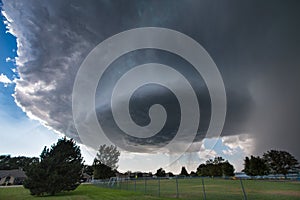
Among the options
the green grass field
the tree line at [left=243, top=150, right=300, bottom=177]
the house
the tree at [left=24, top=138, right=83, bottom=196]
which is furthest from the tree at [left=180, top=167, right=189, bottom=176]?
the tree at [left=24, top=138, right=83, bottom=196]

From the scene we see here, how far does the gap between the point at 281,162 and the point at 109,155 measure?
61882 mm

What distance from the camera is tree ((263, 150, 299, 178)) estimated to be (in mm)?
70375

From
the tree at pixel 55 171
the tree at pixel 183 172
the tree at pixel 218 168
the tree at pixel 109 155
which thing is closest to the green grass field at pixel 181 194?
the tree at pixel 55 171

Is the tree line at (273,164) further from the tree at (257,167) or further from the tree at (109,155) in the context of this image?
the tree at (109,155)

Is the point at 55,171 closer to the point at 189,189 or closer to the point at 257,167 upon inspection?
the point at 189,189

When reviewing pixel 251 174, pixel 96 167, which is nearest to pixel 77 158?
pixel 96 167

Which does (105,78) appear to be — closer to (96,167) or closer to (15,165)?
(96,167)

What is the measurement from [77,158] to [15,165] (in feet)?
279

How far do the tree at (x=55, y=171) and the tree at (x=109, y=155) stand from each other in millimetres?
48571

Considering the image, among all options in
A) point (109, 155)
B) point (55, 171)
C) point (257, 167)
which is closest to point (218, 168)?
point (257, 167)

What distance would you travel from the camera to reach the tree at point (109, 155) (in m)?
69.2

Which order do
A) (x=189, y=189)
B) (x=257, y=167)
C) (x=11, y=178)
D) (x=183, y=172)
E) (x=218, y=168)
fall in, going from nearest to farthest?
(x=189, y=189) < (x=11, y=178) < (x=257, y=167) < (x=218, y=168) < (x=183, y=172)

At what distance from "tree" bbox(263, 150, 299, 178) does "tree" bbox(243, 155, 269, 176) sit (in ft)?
11.3

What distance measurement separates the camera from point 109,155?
71.4m
